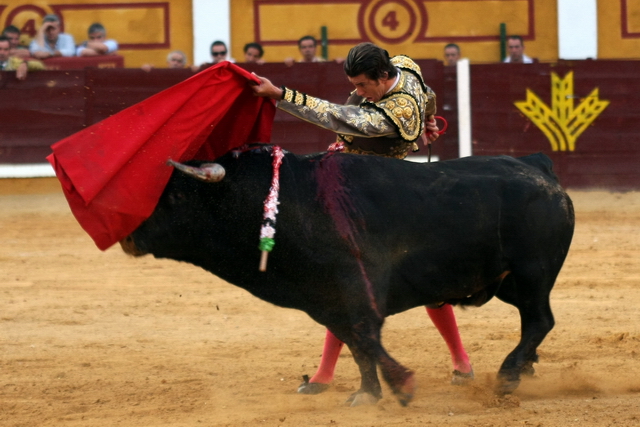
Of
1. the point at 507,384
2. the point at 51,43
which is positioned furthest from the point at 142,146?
the point at 51,43

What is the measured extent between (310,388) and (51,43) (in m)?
6.83

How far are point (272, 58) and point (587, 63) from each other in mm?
3621

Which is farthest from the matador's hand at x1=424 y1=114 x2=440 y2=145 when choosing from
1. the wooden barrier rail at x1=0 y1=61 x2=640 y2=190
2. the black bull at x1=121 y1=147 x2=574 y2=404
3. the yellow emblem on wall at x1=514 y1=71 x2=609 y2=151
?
the yellow emblem on wall at x1=514 y1=71 x2=609 y2=151

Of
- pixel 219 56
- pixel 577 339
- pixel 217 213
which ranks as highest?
pixel 219 56

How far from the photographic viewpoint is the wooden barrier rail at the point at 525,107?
880 centimetres

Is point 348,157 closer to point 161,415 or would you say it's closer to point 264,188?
point 264,188

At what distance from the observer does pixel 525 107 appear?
29.6 feet

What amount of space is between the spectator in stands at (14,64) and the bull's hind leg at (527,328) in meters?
6.45

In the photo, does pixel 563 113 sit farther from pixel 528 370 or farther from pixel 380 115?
pixel 380 115

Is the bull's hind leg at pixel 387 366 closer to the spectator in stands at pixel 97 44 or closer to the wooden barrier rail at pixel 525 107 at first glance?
the wooden barrier rail at pixel 525 107

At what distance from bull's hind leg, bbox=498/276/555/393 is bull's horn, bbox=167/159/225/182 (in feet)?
3.74

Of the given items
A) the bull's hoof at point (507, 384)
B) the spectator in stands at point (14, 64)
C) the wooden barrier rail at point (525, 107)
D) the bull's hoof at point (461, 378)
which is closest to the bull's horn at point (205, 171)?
the bull's hoof at point (507, 384)

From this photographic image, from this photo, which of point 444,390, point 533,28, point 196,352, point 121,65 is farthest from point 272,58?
point 444,390

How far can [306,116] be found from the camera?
114 inches
